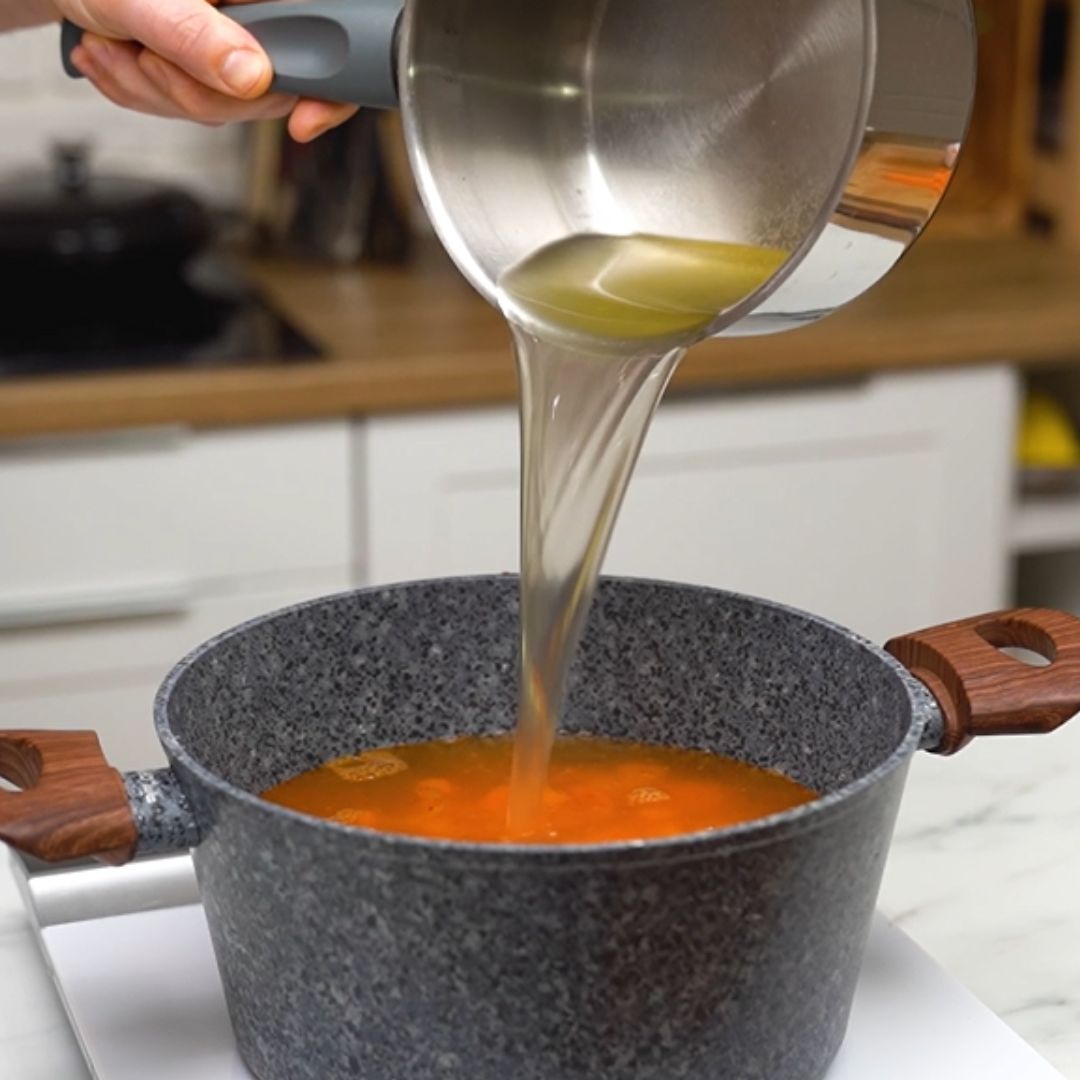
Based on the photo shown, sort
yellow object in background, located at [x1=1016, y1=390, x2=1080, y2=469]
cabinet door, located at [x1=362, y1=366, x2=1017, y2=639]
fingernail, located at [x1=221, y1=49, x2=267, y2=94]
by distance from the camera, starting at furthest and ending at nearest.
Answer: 1. yellow object in background, located at [x1=1016, y1=390, x2=1080, y2=469]
2. cabinet door, located at [x1=362, y1=366, x2=1017, y2=639]
3. fingernail, located at [x1=221, y1=49, x2=267, y2=94]

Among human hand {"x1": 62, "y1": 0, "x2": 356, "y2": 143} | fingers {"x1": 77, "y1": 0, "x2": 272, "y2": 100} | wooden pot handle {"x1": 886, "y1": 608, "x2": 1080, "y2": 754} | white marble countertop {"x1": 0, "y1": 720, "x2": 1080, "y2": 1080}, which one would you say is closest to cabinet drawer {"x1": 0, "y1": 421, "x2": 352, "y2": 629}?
human hand {"x1": 62, "y1": 0, "x2": 356, "y2": 143}

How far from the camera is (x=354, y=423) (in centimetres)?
192

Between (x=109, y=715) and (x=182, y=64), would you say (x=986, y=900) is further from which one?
(x=109, y=715)

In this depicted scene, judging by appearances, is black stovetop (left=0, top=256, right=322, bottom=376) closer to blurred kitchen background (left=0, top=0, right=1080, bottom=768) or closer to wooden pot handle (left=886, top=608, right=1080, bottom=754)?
blurred kitchen background (left=0, top=0, right=1080, bottom=768)

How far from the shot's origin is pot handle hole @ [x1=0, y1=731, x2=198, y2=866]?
0.71m

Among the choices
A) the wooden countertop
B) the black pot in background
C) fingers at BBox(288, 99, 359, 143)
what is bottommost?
the wooden countertop

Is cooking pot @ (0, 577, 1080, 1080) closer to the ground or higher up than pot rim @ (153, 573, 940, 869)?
closer to the ground

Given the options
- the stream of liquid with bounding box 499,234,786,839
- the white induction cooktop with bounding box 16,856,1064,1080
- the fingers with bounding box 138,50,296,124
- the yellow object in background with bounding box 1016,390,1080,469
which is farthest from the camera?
the yellow object in background with bounding box 1016,390,1080,469

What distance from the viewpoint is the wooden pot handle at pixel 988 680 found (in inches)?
32.2

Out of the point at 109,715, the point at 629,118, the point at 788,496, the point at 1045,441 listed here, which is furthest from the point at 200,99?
the point at 1045,441

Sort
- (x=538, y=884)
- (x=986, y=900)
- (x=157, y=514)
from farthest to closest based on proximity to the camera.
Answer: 1. (x=157, y=514)
2. (x=986, y=900)
3. (x=538, y=884)

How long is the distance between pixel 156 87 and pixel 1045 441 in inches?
51.7

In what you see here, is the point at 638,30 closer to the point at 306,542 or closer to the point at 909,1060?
the point at 909,1060

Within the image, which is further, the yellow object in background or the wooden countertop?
the yellow object in background
